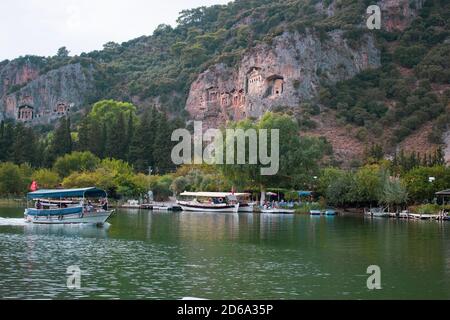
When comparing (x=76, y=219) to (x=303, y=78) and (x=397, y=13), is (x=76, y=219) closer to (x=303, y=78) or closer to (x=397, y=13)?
(x=303, y=78)

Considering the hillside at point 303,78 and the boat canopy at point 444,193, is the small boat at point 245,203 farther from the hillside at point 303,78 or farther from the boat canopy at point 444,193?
the hillside at point 303,78

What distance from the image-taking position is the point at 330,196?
75812mm

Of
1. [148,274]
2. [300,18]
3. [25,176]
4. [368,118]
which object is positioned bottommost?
[148,274]

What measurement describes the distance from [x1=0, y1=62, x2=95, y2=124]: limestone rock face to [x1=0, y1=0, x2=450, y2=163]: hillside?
0.25 metres

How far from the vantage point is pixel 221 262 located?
97.5 ft

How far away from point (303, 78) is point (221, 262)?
9433cm

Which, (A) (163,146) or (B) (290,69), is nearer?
(A) (163,146)

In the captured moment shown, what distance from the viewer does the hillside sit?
110m

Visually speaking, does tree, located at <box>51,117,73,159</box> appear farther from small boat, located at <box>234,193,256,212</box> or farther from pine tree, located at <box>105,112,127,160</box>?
small boat, located at <box>234,193,256,212</box>

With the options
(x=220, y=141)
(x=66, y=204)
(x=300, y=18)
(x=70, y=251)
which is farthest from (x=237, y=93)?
(x=70, y=251)

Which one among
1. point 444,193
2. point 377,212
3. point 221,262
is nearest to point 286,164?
point 377,212

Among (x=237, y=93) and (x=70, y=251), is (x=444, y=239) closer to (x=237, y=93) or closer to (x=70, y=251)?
(x=70, y=251)

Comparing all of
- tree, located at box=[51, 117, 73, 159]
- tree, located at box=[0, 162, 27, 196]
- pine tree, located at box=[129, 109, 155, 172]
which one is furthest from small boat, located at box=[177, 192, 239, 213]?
tree, located at box=[51, 117, 73, 159]

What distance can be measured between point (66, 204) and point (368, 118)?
67.6m
